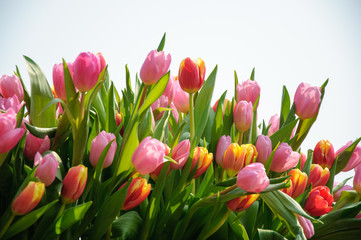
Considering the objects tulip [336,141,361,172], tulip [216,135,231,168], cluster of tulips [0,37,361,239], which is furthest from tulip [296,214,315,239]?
tulip [336,141,361,172]


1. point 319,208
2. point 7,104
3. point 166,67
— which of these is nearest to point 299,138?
point 319,208

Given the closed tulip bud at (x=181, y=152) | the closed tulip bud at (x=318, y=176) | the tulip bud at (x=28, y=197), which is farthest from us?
the closed tulip bud at (x=318, y=176)

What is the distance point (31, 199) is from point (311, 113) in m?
0.40

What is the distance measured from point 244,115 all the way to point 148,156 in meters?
0.19

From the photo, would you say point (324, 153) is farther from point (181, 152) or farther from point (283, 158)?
point (181, 152)

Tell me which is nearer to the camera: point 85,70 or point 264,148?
point 85,70

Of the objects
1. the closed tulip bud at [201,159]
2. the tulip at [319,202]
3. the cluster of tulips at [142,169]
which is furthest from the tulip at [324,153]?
the closed tulip bud at [201,159]

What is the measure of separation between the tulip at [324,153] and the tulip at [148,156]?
0.31 meters

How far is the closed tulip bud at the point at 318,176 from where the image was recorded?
22.7 inches

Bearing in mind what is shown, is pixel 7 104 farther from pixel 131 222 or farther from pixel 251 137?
pixel 251 137

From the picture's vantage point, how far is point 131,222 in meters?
0.45

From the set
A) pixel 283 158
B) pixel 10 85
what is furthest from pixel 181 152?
pixel 10 85

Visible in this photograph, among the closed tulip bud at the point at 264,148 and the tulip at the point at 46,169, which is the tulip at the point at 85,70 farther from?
the closed tulip bud at the point at 264,148

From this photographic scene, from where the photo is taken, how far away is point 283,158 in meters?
0.52
